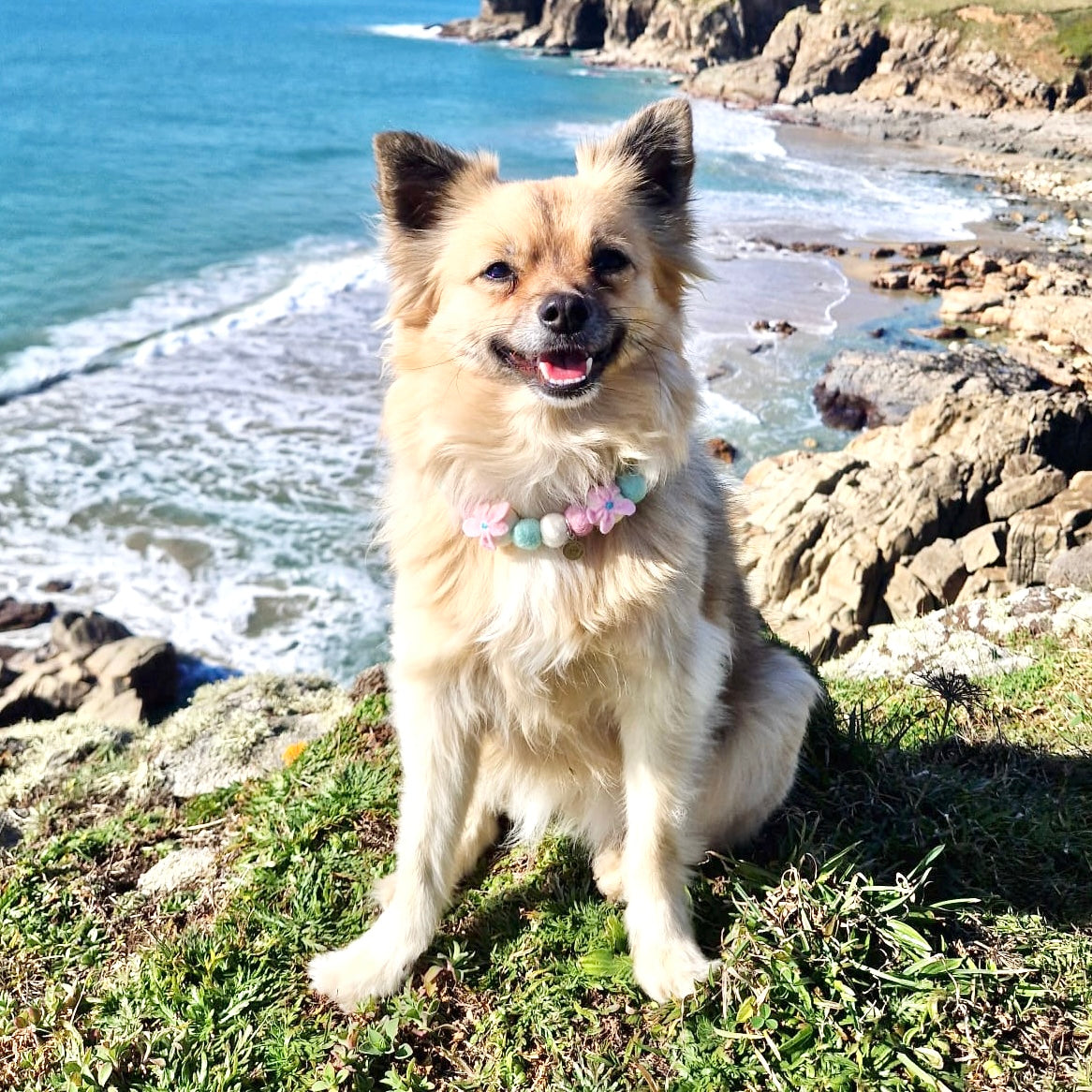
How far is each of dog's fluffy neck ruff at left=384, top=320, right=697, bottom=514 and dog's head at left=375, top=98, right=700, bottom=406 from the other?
6 centimetres

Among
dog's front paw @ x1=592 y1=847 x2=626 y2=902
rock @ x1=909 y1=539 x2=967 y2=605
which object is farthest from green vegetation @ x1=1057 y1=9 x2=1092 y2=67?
dog's front paw @ x1=592 y1=847 x2=626 y2=902

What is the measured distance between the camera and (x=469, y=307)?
9.53 ft

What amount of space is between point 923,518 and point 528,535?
6.63 m

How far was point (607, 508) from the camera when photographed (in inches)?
104

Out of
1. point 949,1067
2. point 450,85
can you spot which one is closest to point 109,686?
point 949,1067

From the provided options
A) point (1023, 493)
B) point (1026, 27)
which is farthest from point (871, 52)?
point (1023, 493)

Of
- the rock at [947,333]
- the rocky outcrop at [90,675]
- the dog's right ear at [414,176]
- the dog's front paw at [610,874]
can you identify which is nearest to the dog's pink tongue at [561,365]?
the dog's right ear at [414,176]

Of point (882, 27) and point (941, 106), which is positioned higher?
point (882, 27)

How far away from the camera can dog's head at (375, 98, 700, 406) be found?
2.76m

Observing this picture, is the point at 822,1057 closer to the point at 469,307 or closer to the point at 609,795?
the point at 609,795

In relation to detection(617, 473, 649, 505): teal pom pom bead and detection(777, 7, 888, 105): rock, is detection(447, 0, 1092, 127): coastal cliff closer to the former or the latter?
detection(777, 7, 888, 105): rock

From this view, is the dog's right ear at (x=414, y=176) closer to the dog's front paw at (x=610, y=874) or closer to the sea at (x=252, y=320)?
the sea at (x=252, y=320)

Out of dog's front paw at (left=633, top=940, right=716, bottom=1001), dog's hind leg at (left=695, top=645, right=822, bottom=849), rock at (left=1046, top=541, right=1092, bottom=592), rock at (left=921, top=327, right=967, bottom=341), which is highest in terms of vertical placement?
dog's hind leg at (left=695, top=645, right=822, bottom=849)

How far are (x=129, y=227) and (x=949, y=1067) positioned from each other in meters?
23.9
